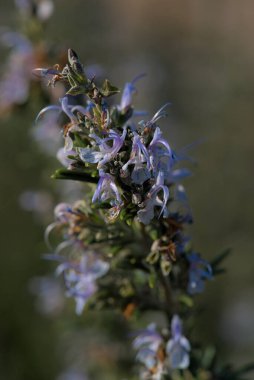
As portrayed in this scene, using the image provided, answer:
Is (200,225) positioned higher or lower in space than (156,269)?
lower

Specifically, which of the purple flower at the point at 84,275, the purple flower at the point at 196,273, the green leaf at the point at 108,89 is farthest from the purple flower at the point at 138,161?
the purple flower at the point at 84,275

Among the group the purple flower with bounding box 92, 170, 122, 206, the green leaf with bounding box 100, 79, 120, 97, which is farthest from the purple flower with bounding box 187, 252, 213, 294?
the green leaf with bounding box 100, 79, 120, 97

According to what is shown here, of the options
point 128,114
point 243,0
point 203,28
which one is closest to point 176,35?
point 203,28

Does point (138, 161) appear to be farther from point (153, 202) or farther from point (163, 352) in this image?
point (163, 352)

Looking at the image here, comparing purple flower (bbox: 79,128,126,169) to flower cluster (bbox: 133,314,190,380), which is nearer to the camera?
purple flower (bbox: 79,128,126,169)

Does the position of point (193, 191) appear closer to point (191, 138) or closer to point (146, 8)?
point (191, 138)

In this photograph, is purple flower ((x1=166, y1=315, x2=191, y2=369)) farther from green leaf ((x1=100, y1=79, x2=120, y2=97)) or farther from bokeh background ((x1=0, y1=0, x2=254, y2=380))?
bokeh background ((x1=0, y1=0, x2=254, y2=380))

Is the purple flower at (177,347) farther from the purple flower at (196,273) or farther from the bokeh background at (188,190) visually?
the bokeh background at (188,190)
